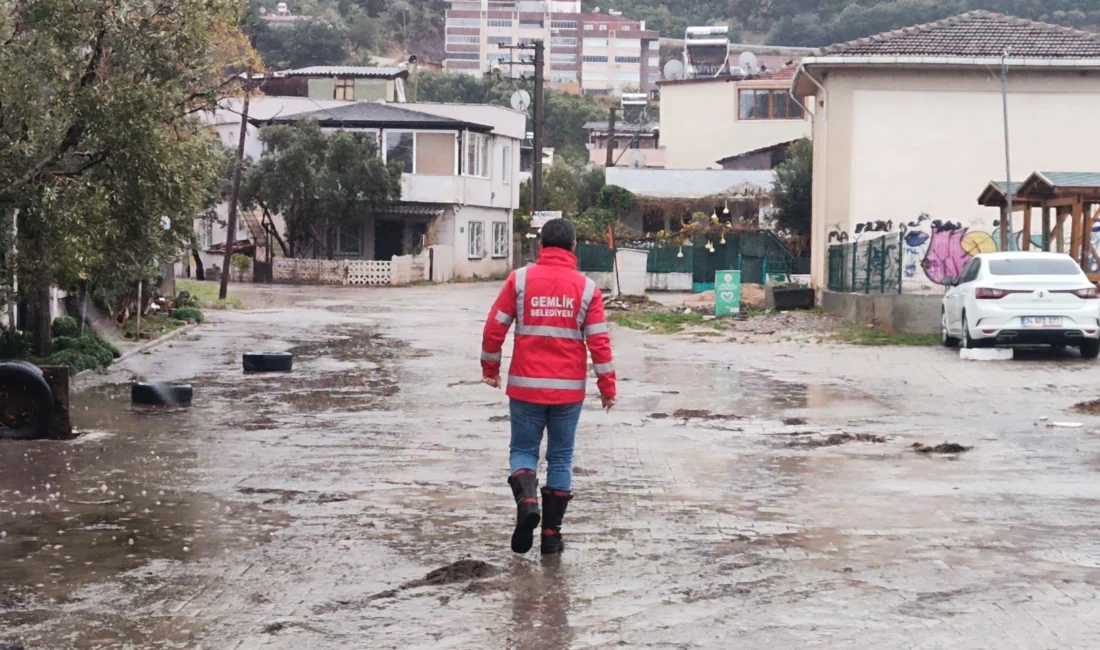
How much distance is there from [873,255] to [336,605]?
73.7 feet

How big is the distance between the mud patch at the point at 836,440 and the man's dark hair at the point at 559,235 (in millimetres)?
4831

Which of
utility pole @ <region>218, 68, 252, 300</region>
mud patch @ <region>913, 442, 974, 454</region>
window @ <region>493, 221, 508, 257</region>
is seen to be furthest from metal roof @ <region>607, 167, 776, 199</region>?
mud patch @ <region>913, 442, 974, 454</region>

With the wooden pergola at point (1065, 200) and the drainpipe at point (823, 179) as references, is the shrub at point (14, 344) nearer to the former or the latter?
the wooden pergola at point (1065, 200)

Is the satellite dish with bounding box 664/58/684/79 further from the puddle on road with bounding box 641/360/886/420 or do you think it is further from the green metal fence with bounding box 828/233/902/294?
the puddle on road with bounding box 641/360/886/420

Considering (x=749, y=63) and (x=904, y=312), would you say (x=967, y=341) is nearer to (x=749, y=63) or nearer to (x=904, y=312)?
(x=904, y=312)

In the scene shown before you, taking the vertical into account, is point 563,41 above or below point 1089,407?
above

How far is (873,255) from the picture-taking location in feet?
90.7

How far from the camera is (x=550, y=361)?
768 centimetres

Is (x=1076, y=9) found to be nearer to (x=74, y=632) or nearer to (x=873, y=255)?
(x=873, y=255)

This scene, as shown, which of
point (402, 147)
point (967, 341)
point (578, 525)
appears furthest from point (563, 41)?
point (578, 525)

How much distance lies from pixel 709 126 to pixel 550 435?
64.7 metres

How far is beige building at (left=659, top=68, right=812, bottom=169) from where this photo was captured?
225 ft

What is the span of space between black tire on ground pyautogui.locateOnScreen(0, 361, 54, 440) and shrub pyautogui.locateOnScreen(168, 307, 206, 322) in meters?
16.4

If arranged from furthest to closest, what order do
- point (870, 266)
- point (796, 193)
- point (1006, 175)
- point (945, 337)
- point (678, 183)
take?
point (678, 183) < point (796, 193) < point (1006, 175) < point (870, 266) < point (945, 337)
